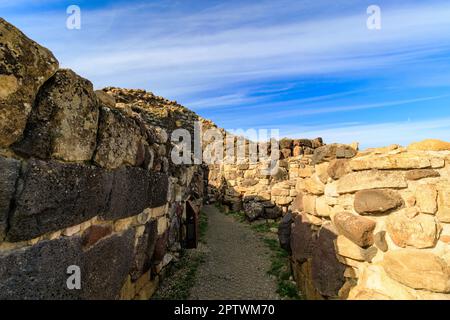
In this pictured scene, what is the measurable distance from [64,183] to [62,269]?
2.00ft

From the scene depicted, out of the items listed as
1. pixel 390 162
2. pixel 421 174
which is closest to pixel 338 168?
pixel 390 162

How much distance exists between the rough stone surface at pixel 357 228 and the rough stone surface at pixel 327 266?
0.25 metres

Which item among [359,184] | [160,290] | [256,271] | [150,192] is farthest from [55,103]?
[256,271]

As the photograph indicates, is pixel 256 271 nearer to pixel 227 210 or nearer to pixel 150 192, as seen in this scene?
pixel 150 192

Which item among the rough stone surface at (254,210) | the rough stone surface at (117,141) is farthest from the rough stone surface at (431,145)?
the rough stone surface at (254,210)

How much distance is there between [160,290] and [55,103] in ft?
10.7

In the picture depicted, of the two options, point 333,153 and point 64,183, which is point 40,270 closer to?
point 64,183

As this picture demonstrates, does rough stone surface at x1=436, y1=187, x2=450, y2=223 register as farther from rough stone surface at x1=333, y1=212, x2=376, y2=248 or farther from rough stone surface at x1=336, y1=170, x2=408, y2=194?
rough stone surface at x1=333, y1=212, x2=376, y2=248

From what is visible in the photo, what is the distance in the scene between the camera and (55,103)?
6.24ft

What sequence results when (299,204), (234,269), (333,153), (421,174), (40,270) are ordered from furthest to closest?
(234,269), (299,204), (333,153), (421,174), (40,270)

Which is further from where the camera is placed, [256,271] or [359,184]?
[256,271]

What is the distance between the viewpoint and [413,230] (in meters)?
2.41

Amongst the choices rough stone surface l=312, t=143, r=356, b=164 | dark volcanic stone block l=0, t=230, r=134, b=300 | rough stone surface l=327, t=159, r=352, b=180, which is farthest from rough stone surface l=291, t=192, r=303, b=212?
dark volcanic stone block l=0, t=230, r=134, b=300

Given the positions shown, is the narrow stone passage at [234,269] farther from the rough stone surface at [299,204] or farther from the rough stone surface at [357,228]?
the rough stone surface at [357,228]
